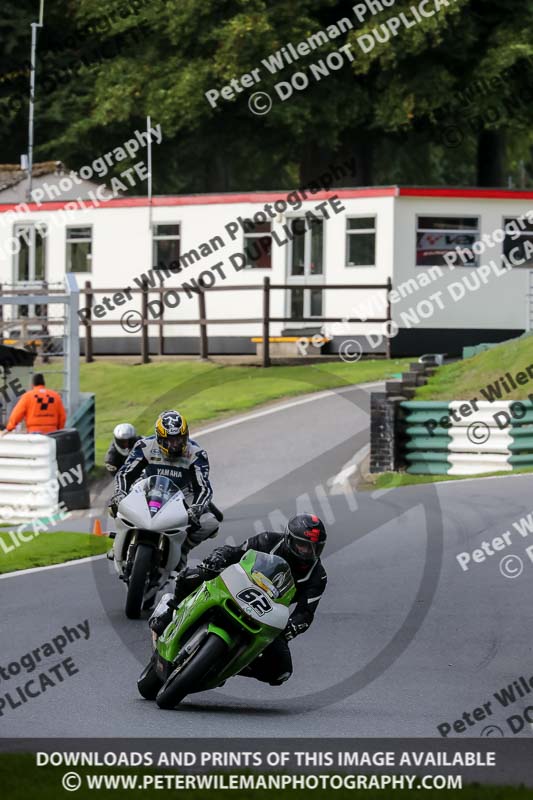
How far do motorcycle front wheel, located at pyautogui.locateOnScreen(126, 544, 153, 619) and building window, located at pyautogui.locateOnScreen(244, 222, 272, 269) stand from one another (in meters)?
22.2

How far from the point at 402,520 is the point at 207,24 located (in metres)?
24.9

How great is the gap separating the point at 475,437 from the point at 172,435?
8.31m

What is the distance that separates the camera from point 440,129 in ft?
131

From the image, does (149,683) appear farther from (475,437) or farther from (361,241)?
(361,241)

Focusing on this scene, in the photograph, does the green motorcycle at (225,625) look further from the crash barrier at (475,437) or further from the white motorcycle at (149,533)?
the crash barrier at (475,437)

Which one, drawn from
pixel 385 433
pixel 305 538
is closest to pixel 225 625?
pixel 305 538

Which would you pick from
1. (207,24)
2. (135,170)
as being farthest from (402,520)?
(135,170)

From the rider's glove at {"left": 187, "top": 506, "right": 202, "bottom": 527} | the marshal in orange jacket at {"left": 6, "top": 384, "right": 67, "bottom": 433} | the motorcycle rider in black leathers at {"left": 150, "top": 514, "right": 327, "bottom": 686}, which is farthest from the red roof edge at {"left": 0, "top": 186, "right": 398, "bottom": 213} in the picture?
the motorcycle rider in black leathers at {"left": 150, "top": 514, "right": 327, "bottom": 686}

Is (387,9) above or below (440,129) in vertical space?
above

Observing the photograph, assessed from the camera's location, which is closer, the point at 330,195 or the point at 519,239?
the point at 519,239

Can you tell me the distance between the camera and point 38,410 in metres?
19.8

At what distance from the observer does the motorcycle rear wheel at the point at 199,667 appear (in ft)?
26.2

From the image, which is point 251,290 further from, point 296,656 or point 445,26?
point 296,656

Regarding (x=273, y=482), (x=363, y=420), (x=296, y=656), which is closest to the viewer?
(x=296, y=656)
